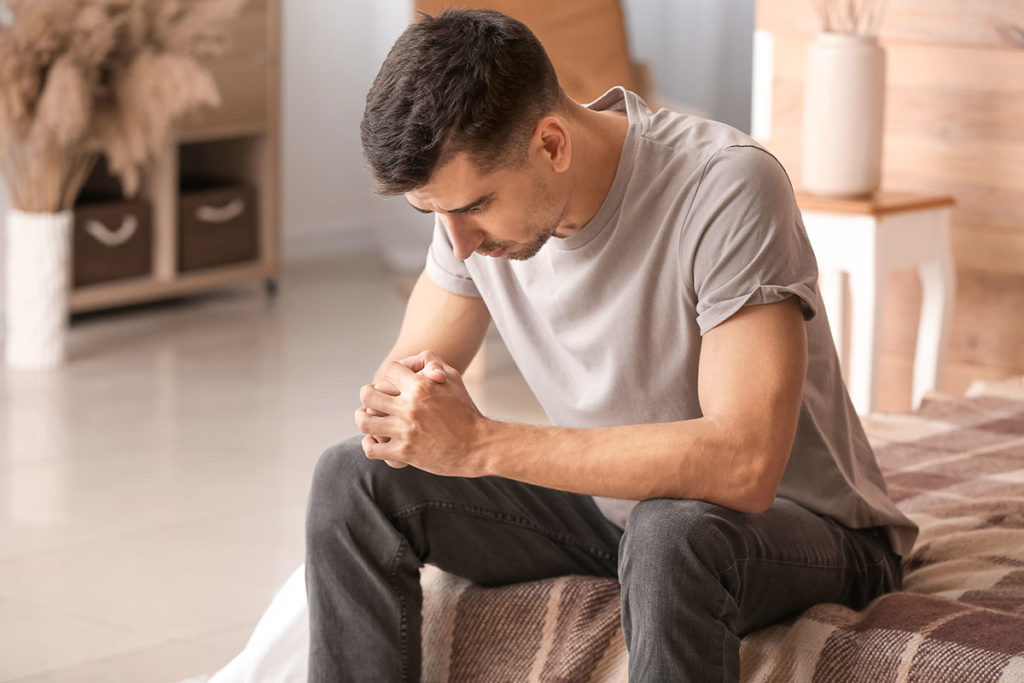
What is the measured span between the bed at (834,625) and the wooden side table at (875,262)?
764 millimetres

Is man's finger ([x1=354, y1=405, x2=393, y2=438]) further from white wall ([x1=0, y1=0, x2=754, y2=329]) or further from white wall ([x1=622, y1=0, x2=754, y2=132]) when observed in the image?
white wall ([x1=622, y1=0, x2=754, y2=132])

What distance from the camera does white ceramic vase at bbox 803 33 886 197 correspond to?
271 cm

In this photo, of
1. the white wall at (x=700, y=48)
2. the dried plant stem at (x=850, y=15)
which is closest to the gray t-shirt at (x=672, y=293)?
the dried plant stem at (x=850, y=15)

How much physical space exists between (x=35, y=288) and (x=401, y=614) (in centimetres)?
239

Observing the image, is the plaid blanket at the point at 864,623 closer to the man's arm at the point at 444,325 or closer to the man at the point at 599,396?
the man at the point at 599,396

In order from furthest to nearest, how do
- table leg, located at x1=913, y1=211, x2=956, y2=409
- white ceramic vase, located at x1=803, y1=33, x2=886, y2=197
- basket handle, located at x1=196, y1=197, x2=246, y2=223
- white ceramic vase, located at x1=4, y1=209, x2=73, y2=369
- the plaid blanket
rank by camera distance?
basket handle, located at x1=196, y1=197, x2=246, y2=223, white ceramic vase, located at x1=4, y1=209, x2=73, y2=369, table leg, located at x1=913, y1=211, x2=956, y2=409, white ceramic vase, located at x1=803, y1=33, x2=886, y2=197, the plaid blanket

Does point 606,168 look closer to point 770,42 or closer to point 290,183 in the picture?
point 770,42

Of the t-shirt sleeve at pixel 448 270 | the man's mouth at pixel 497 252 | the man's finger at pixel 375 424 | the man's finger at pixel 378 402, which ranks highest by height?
the man's mouth at pixel 497 252

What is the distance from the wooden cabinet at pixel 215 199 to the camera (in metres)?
4.06

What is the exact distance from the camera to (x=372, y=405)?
1433 mm

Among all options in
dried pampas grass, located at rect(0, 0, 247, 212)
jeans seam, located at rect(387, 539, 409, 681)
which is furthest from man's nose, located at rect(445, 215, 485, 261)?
dried pampas grass, located at rect(0, 0, 247, 212)

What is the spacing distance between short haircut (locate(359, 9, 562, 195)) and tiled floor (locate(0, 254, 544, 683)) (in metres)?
0.99

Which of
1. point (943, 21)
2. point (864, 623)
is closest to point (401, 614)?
point (864, 623)

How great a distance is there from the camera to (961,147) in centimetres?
288
